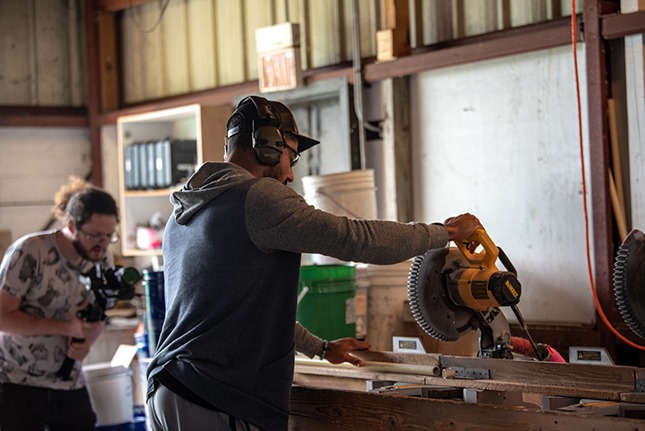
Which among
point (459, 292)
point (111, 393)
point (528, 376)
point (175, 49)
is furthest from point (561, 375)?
point (175, 49)

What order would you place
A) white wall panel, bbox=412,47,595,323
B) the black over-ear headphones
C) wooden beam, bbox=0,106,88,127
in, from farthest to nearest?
wooden beam, bbox=0,106,88,127, white wall panel, bbox=412,47,595,323, the black over-ear headphones

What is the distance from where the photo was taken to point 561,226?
4.30m

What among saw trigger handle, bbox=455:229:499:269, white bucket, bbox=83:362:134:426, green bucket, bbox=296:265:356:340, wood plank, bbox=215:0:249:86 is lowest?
white bucket, bbox=83:362:134:426

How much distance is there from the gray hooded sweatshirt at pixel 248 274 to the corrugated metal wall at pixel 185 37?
100 inches

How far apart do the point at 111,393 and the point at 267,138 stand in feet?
9.85

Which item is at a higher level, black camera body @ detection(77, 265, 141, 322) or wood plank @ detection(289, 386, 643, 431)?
black camera body @ detection(77, 265, 141, 322)

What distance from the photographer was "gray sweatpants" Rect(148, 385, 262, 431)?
2367mm

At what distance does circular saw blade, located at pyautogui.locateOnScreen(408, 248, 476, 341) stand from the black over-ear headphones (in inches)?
25.2

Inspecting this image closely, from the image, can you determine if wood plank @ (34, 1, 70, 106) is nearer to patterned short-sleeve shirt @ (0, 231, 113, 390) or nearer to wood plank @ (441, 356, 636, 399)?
patterned short-sleeve shirt @ (0, 231, 113, 390)

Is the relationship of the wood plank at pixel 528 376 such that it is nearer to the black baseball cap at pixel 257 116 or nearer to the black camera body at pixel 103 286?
the black baseball cap at pixel 257 116

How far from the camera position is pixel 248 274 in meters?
2.37

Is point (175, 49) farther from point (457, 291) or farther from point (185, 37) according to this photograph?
point (457, 291)

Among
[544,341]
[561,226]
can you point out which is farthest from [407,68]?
[544,341]

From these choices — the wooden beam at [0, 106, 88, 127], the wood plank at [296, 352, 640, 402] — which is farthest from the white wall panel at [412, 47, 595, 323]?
the wooden beam at [0, 106, 88, 127]
